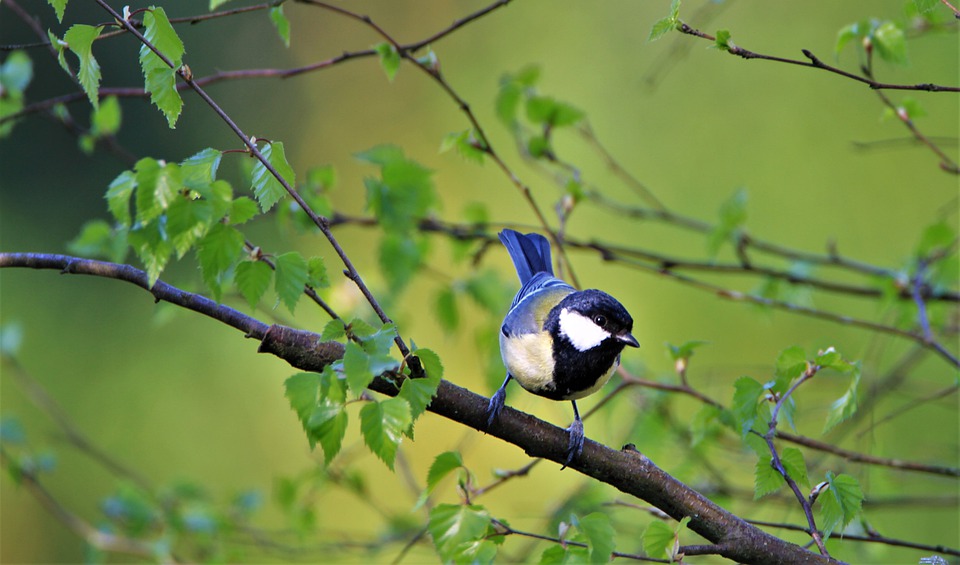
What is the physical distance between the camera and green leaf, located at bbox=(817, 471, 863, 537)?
1317 mm

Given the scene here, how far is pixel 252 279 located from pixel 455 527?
0.50 metres

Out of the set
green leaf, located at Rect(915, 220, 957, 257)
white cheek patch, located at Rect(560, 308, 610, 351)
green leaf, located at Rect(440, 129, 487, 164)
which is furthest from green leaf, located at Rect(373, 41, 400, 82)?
green leaf, located at Rect(915, 220, 957, 257)

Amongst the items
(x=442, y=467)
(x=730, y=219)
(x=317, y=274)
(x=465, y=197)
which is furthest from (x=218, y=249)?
(x=465, y=197)

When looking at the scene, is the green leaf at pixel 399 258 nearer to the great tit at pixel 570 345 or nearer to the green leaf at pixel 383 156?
the green leaf at pixel 383 156

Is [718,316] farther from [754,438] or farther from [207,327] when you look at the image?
[754,438]

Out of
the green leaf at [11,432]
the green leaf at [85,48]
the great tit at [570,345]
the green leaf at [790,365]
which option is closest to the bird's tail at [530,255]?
the great tit at [570,345]

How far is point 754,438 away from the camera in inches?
57.2

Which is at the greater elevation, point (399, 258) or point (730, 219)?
point (730, 219)

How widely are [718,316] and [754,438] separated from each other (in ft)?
12.8

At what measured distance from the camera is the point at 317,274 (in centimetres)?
Answer: 140

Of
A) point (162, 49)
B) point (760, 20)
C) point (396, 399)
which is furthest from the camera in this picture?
point (760, 20)

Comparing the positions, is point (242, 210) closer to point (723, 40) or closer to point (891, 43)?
point (723, 40)

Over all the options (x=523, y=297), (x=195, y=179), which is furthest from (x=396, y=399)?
(x=523, y=297)

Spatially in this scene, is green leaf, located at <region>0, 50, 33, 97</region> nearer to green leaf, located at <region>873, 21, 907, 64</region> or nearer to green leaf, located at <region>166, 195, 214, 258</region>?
green leaf, located at <region>166, 195, 214, 258</region>
